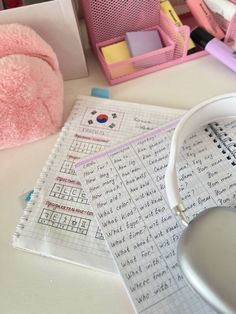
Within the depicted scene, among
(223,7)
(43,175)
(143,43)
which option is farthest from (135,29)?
(43,175)

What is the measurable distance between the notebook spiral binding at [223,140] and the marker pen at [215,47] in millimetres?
119

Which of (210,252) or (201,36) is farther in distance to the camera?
(201,36)

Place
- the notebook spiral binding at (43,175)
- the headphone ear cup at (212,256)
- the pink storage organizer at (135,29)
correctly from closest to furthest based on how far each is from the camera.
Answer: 1. the headphone ear cup at (212,256)
2. the notebook spiral binding at (43,175)
3. the pink storage organizer at (135,29)

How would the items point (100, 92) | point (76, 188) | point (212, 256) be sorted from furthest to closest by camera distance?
point (100, 92)
point (76, 188)
point (212, 256)

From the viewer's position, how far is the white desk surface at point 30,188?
0.33 metres

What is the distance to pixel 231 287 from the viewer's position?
0.88 ft

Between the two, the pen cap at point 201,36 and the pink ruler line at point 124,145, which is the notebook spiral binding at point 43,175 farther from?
the pen cap at point 201,36

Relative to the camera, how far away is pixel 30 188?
41cm

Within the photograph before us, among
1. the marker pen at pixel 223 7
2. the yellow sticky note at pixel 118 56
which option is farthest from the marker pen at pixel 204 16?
the yellow sticky note at pixel 118 56

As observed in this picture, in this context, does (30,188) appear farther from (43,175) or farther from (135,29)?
(135,29)

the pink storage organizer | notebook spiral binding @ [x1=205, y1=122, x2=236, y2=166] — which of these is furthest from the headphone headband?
the pink storage organizer

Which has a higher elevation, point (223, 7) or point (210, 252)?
point (223, 7)

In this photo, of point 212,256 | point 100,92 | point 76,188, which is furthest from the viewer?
point 100,92

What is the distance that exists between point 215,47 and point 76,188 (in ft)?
0.97
